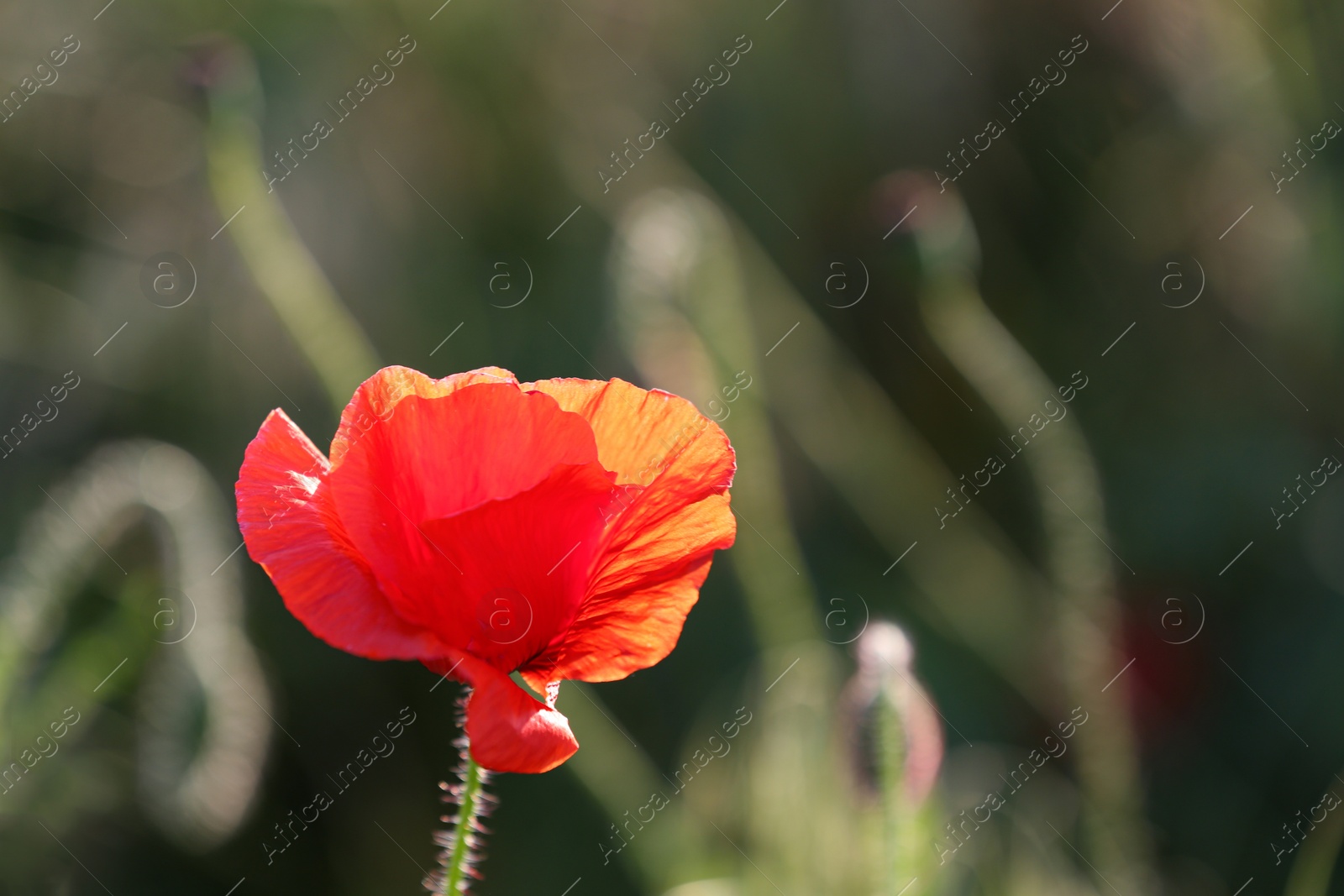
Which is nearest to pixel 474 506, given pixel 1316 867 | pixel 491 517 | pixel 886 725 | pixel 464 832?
pixel 491 517

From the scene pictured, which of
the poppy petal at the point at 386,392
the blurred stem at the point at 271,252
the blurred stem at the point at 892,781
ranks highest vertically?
the blurred stem at the point at 271,252

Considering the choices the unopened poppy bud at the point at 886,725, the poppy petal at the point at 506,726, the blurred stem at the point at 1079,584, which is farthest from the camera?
the blurred stem at the point at 1079,584

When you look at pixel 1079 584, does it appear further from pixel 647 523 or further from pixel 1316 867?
pixel 647 523

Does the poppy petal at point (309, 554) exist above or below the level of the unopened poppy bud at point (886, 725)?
above

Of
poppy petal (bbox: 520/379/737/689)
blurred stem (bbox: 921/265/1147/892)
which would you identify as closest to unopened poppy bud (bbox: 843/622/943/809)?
poppy petal (bbox: 520/379/737/689)

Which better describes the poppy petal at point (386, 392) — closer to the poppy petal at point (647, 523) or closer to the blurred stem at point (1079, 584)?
the poppy petal at point (647, 523)

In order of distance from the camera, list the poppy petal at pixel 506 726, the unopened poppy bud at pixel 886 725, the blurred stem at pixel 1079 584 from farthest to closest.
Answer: the blurred stem at pixel 1079 584, the unopened poppy bud at pixel 886 725, the poppy petal at pixel 506 726

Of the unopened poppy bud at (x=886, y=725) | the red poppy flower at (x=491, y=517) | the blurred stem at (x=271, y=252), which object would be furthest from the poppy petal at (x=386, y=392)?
the blurred stem at (x=271, y=252)
